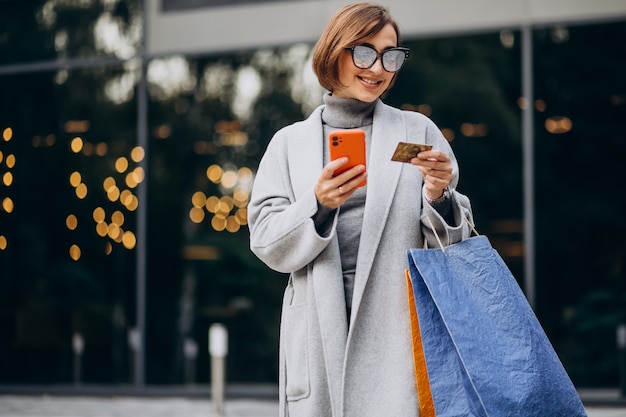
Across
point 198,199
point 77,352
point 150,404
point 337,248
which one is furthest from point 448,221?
point 77,352

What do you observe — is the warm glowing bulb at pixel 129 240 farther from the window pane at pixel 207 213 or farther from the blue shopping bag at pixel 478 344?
the blue shopping bag at pixel 478 344

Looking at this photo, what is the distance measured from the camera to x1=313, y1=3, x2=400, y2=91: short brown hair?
2559 millimetres

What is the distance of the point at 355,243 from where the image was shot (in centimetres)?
257

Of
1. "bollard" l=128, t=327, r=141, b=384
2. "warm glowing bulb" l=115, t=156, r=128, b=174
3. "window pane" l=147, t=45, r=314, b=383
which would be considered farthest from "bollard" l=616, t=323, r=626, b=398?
"warm glowing bulb" l=115, t=156, r=128, b=174

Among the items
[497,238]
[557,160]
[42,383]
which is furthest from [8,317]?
[557,160]

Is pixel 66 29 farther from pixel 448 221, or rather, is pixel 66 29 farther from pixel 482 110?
pixel 448 221

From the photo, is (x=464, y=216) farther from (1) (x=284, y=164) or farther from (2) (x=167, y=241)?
(2) (x=167, y=241)

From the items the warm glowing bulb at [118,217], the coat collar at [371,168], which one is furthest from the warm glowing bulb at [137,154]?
the coat collar at [371,168]

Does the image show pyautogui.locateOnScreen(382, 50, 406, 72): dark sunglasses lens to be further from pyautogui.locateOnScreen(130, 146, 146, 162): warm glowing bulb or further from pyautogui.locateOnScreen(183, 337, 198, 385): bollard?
pyautogui.locateOnScreen(183, 337, 198, 385): bollard

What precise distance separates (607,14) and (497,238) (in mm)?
2447

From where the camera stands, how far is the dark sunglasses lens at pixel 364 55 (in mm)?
2555

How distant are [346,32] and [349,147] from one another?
37 cm

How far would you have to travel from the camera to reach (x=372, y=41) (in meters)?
2.57

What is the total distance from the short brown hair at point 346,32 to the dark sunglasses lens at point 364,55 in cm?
2
